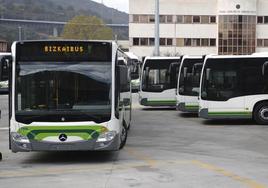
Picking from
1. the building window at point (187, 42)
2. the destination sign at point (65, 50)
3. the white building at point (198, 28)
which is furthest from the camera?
the building window at point (187, 42)

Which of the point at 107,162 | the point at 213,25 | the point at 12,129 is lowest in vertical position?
the point at 107,162

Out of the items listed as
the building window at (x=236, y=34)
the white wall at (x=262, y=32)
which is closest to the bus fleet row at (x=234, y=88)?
the building window at (x=236, y=34)

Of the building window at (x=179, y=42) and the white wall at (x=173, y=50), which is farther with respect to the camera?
the building window at (x=179, y=42)

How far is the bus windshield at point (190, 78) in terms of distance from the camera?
24.0 metres

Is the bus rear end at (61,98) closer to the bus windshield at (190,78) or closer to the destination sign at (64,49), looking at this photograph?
the destination sign at (64,49)

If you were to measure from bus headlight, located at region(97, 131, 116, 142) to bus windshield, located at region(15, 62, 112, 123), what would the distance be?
29 cm

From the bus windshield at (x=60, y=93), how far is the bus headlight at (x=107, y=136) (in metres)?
0.29

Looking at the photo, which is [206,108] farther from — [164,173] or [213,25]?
[213,25]

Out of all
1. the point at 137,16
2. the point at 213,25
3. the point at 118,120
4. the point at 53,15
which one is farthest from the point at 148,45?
the point at 118,120

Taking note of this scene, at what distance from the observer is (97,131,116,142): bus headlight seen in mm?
11477

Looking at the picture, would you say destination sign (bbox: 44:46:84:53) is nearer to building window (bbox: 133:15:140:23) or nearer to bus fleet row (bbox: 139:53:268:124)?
bus fleet row (bbox: 139:53:268:124)

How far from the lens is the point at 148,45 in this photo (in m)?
88.9

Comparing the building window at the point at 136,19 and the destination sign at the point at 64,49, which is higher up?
the building window at the point at 136,19

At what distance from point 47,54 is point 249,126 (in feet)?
34.5
